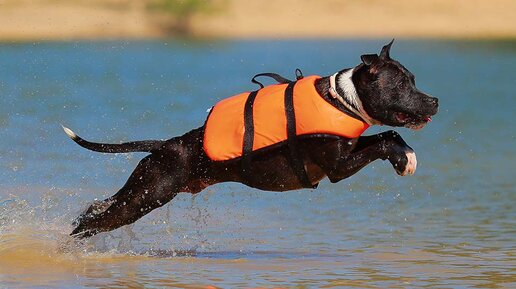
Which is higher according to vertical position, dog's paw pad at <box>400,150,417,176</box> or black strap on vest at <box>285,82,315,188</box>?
black strap on vest at <box>285,82,315,188</box>

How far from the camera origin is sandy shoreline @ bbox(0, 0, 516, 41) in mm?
47125

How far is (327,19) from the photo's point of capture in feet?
158

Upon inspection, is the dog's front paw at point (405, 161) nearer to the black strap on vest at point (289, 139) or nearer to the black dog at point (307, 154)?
the black dog at point (307, 154)

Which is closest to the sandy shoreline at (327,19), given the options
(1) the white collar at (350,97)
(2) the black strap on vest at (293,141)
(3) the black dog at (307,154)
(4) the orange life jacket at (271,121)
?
(3) the black dog at (307,154)

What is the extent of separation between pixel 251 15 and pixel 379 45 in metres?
8.59

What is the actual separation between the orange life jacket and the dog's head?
0.49 feet

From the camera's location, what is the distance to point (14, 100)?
20156 millimetres

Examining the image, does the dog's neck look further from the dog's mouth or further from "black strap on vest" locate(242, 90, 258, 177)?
"black strap on vest" locate(242, 90, 258, 177)

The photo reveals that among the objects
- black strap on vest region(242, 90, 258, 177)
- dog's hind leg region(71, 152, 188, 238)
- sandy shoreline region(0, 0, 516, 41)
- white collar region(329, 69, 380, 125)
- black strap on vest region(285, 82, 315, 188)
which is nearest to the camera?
white collar region(329, 69, 380, 125)

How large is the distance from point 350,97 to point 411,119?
41cm

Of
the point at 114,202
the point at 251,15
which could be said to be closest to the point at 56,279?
the point at 114,202

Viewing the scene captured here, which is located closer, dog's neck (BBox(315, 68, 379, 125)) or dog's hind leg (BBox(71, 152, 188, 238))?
dog's neck (BBox(315, 68, 379, 125))

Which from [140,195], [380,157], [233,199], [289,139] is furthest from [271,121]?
[233,199]

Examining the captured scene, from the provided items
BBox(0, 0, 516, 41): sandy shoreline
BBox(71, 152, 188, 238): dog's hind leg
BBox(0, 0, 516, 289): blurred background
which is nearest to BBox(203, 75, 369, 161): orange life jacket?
BBox(71, 152, 188, 238): dog's hind leg
